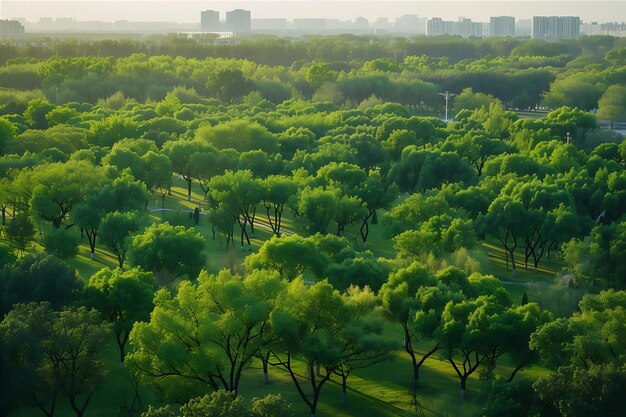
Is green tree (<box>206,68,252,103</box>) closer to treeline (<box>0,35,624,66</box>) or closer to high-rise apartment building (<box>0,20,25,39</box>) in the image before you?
treeline (<box>0,35,624,66</box>)


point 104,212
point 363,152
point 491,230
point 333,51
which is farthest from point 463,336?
point 333,51

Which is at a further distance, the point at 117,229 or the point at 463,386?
the point at 117,229

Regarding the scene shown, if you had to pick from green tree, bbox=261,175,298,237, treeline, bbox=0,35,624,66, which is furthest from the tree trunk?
treeline, bbox=0,35,624,66

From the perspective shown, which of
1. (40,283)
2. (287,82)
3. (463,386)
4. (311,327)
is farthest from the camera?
(287,82)

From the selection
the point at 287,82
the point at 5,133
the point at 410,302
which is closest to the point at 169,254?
the point at 410,302

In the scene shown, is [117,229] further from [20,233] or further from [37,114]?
[37,114]

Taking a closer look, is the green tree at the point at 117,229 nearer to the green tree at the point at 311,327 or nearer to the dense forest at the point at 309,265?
the dense forest at the point at 309,265

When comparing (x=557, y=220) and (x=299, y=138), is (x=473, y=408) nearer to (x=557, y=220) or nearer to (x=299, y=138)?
(x=557, y=220)
